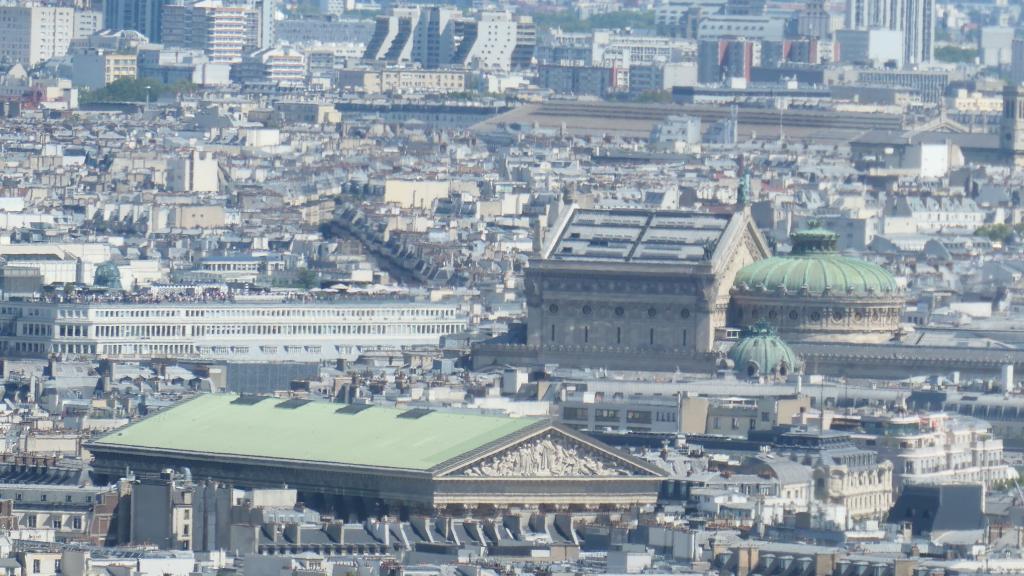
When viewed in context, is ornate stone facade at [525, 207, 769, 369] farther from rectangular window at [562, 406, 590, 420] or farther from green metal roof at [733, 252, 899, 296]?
rectangular window at [562, 406, 590, 420]

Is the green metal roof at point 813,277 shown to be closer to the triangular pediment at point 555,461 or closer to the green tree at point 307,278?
the triangular pediment at point 555,461

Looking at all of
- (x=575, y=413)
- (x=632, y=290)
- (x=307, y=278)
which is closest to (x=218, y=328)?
(x=632, y=290)

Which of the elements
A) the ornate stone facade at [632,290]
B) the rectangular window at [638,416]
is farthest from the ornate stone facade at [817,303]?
the rectangular window at [638,416]

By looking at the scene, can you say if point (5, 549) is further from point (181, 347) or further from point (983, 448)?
point (181, 347)

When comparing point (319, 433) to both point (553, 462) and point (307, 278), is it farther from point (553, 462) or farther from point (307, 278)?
point (307, 278)

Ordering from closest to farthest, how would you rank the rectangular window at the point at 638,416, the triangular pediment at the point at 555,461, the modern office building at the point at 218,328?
the triangular pediment at the point at 555,461, the rectangular window at the point at 638,416, the modern office building at the point at 218,328

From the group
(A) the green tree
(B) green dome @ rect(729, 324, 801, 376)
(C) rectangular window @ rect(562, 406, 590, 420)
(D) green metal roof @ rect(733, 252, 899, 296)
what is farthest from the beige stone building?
(A) the green tree
